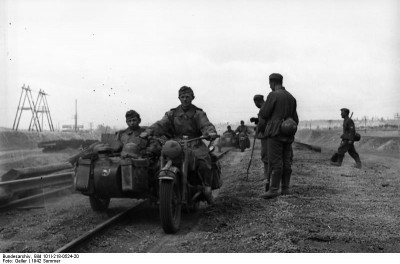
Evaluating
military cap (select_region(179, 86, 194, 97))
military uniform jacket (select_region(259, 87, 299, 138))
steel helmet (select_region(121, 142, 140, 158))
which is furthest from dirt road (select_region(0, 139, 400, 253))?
military cap (select_region(179, 86, 194, 97))

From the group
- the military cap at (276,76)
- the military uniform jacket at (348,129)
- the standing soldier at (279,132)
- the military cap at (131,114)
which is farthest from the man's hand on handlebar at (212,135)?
the military uniform jacket at (348,129)

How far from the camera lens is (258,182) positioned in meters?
9.20

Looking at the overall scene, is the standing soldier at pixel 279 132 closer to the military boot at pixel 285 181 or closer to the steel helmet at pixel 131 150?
the military boot at pixel 285 181

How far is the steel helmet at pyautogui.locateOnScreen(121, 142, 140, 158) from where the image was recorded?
580 centimetres

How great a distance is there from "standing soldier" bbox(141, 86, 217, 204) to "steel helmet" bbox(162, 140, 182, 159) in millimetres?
672

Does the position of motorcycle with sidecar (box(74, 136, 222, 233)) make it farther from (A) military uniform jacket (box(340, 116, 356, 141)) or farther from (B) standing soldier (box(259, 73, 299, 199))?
(A) military uniform jacket (box(340, 116, 356, 141))

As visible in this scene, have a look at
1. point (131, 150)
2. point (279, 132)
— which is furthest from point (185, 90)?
point (279, 132)

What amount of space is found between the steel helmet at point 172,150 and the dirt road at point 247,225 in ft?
3.18

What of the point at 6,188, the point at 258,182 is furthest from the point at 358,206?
the point at 6,188

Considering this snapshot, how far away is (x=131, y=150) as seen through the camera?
230 inches

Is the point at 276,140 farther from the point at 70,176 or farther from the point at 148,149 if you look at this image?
the point at 70,176

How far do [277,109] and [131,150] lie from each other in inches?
108

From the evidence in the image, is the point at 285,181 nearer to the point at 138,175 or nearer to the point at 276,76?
the point at 276,76

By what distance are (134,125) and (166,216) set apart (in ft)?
6.51
